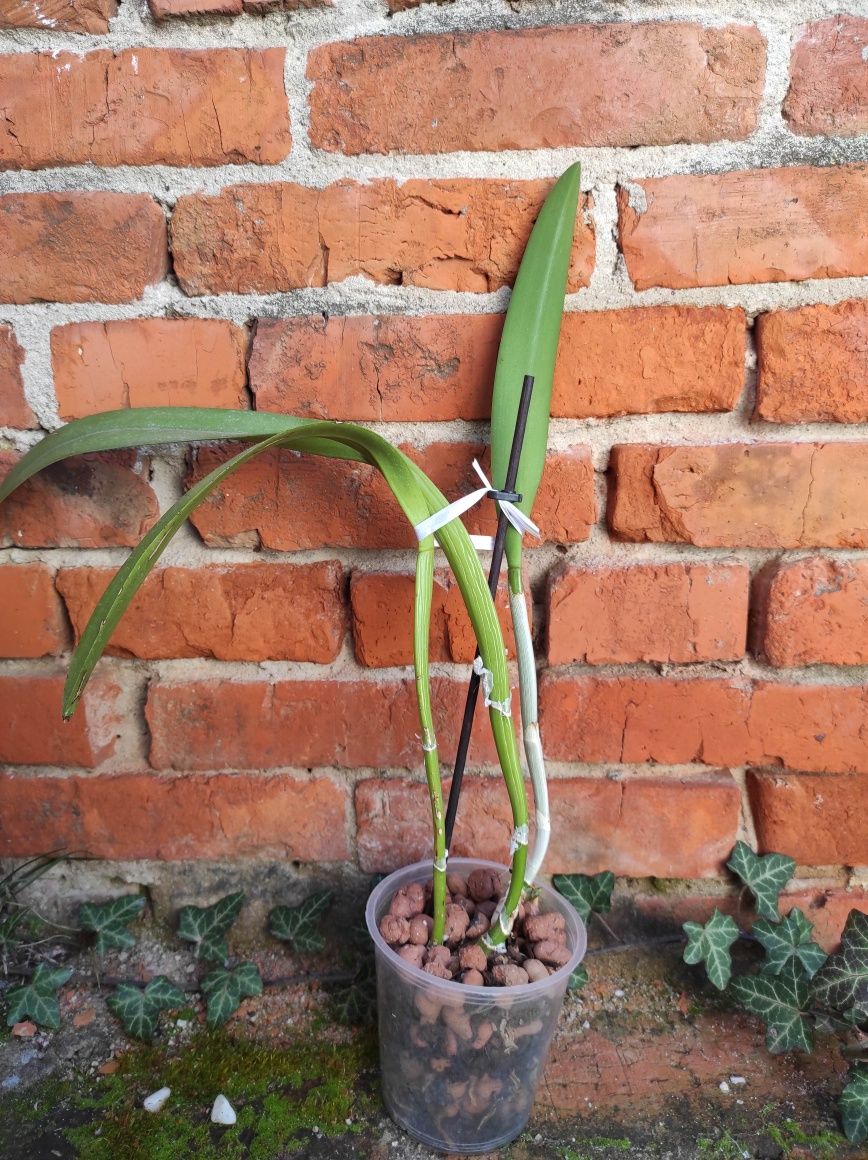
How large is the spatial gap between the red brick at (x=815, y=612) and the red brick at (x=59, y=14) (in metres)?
0.74

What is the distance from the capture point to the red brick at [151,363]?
2.30ft

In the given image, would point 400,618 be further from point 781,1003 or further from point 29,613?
point 781,1003

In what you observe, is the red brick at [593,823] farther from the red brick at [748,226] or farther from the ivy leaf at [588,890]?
the red brick at [748,226]

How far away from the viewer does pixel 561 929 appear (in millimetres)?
643

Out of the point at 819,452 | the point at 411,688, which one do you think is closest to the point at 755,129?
the point at 819,452

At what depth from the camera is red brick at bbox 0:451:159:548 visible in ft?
2.40

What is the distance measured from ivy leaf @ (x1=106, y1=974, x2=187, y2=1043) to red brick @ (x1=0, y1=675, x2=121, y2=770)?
8.4 inches

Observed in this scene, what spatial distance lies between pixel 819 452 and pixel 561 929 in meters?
0.46

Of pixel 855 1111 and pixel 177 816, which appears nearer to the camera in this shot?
pixel 855 1111

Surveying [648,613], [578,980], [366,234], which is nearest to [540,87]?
[366,234]

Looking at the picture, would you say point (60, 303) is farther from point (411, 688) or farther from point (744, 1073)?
point (744, 1073)

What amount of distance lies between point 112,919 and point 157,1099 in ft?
0.62

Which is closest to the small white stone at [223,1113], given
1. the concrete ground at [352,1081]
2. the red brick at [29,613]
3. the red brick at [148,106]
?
the concrete ground at [352,1081]

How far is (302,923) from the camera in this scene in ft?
2.55
